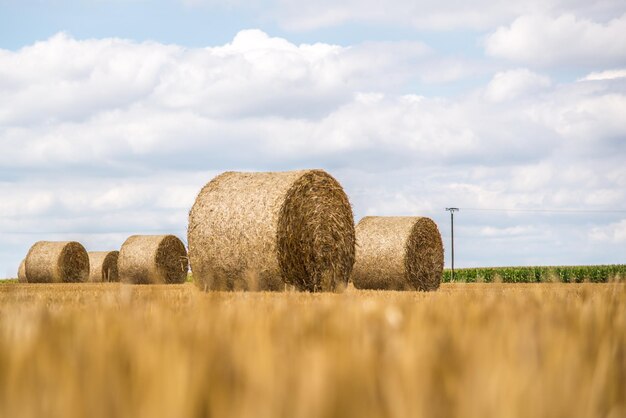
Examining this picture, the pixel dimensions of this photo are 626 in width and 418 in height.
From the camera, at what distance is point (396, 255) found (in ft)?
62.0

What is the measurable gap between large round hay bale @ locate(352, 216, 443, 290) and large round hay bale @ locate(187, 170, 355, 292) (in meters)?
5.08

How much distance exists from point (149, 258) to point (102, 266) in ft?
21.1

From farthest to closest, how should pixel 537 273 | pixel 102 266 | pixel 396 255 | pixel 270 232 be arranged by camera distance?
pixel 537 273
pixel 102 266
pixel 396 255
pixel 270 232

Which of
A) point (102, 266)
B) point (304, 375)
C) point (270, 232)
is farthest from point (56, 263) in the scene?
point (304, 375)

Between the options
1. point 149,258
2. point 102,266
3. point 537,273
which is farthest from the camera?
point 537,273

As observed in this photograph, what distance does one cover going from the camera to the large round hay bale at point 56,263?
26.8m

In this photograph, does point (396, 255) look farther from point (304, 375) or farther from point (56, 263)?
point (304, 375)

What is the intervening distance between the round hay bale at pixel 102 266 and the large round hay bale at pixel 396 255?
43.6ft

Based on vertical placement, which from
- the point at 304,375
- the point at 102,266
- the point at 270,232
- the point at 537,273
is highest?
the point at 270,232

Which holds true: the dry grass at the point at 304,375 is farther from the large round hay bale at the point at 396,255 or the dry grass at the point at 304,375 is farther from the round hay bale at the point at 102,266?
the round hay bale at the point at 102,266

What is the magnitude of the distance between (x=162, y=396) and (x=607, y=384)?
1.05m

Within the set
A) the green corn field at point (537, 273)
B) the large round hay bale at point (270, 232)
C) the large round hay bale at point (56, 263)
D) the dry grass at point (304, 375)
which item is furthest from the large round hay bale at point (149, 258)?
the dry grass at point (304, 375)

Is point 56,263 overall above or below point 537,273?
above

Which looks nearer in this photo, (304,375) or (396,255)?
(304,375)
